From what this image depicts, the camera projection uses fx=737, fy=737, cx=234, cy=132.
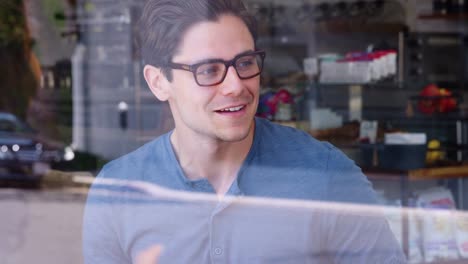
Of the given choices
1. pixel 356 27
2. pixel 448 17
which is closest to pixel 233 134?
pixel 356 27

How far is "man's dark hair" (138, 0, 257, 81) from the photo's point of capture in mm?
1685

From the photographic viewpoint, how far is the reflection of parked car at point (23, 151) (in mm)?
3500

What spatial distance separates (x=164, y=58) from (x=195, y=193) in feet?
1.10

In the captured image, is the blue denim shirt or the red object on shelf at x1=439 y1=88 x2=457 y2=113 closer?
the blue denim shirt

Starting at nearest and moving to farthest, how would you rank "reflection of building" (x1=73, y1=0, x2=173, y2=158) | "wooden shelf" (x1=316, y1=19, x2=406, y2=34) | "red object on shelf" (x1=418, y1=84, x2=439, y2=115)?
"reflection of building" (x1=73, y1=0, x2=173, y2=158) → "red object on shelf" (x1=418, y1=84, x2=439, y2=115) → "wooden shelf" (x1=316, y1=19, x2=406, y2=34)

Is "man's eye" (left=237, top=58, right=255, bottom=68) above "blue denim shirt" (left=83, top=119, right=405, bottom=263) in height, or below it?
above

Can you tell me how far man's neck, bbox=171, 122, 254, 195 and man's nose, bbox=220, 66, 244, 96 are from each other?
0.38 feet

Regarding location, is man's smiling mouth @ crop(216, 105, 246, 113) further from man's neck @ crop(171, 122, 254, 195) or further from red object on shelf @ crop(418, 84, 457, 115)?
red object on shelf @ crop(418, 84, 457, 115)

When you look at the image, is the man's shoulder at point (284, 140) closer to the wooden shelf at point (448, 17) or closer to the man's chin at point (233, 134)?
the man's chin at point (233, 134)

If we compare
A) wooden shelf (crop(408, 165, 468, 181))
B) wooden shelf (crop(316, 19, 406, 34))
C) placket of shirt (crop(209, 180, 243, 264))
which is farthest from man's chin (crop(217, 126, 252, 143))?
wooden shelf (crop(316, 19, 406, 34))

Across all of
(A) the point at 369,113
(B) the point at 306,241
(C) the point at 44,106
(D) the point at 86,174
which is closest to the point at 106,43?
(C) the point at 44,106

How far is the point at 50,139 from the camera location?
370 cm

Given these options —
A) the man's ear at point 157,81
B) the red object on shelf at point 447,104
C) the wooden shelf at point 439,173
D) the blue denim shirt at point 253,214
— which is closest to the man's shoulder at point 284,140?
the blue denim shirt at point 253,214

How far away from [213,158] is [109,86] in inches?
59.1
